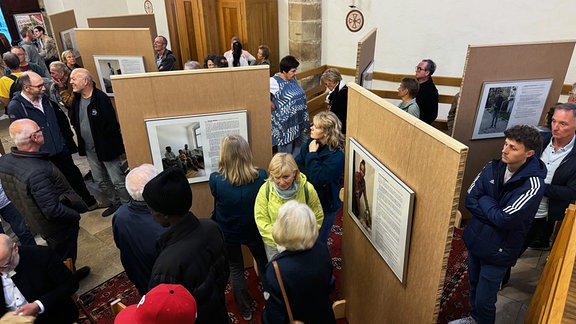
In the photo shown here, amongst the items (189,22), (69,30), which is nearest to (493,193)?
(69,30)

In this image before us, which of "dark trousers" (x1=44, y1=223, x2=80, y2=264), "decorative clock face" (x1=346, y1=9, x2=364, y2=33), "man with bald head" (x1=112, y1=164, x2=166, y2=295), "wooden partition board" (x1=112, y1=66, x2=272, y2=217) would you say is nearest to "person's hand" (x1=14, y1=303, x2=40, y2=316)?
"man with bald head" (x1=112, y1=164, x2=166, y2=295)

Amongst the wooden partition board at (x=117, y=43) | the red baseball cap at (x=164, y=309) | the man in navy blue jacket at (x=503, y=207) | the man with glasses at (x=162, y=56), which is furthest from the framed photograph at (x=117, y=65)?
the man in navy blue jacket at (x=503, y=207)

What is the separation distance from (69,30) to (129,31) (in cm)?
320

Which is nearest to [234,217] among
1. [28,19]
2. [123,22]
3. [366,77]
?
[366,77]

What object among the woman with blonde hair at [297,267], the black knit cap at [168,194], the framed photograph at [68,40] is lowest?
the woman with blonde hair at [297,267]

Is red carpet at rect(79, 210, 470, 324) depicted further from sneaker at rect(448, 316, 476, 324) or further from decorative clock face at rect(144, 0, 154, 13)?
decorative clock face at rect(144, 0, 154, 13)

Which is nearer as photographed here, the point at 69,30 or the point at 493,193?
the point at 493,193

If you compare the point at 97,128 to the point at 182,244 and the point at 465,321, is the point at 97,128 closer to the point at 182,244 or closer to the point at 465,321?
the point at 182,244

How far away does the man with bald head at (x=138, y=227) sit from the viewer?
7.50 feet

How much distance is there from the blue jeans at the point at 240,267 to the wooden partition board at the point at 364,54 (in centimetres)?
221

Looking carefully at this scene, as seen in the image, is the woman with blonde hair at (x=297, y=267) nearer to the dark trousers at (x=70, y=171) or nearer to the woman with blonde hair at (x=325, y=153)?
the woman with blonde hair at (x=325, y=153)

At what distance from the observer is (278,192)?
2721mm

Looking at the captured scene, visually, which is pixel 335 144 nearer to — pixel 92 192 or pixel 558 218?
pixel 558 218

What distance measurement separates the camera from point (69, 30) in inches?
281
